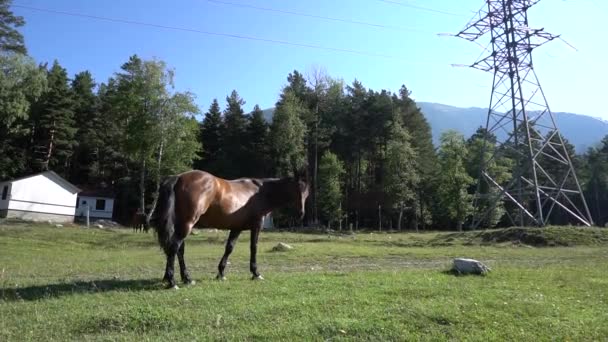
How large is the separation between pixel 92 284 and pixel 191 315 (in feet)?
14.0

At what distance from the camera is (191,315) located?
756 cm

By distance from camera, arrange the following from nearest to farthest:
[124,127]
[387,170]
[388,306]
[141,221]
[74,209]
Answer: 1. [388,306]
2. [141,221]
3. [74,209]
4. [124,127]
5. [387,170]

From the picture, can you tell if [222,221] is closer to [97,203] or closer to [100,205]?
[97,203]

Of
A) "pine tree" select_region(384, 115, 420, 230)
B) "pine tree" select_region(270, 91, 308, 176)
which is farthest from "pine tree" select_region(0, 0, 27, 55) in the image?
"pine tree" select_region(384, 115, 420, 230)

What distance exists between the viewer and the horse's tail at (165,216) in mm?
10172

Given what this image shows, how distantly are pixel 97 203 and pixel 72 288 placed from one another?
206 ft

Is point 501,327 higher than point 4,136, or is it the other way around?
point 4,136

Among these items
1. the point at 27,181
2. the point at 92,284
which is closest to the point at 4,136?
the point at 27,181

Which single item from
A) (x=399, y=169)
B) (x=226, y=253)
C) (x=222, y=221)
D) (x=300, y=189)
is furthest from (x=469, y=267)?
(x=399, y=169)

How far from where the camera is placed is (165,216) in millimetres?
10195

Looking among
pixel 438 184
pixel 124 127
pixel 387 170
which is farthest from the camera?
pixel 438 184

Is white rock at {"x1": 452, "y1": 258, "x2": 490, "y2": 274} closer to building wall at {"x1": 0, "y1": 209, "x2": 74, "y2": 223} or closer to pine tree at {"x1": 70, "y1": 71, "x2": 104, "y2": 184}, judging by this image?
building wall at {"x1": 0, "y1": 209, "x2": 74, "y2": 223}

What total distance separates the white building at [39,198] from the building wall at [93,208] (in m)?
6.14

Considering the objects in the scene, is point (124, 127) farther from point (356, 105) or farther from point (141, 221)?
point (141, 221)
